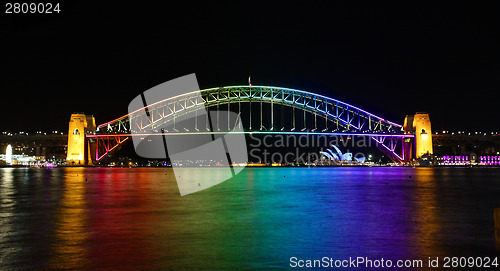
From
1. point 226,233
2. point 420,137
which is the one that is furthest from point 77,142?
point 226,233

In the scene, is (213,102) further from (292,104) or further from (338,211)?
(338,211)

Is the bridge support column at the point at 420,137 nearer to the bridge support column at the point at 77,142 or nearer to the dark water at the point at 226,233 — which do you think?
the bridge support column at the point at 77,142

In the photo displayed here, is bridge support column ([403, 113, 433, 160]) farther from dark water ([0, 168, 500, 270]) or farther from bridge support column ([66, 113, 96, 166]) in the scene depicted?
dark water ([0, 168, 500, 270])

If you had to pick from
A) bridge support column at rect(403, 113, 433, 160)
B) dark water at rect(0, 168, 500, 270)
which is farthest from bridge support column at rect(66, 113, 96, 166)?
dark water at rect(0, 168, 500, 270)

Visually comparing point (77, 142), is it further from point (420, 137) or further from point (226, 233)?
point (226, 233)

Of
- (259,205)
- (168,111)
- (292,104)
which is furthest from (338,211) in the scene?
(168,111)

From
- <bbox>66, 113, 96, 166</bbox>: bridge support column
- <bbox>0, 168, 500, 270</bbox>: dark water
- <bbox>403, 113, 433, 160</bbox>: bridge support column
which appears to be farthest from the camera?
<bbox>66, 113, 96, 166</bbox>: bridge support column

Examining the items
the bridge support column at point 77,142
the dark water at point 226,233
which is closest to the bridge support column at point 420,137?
the bridge support column at point 77,142

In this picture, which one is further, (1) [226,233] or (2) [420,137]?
(2) [420,137]
